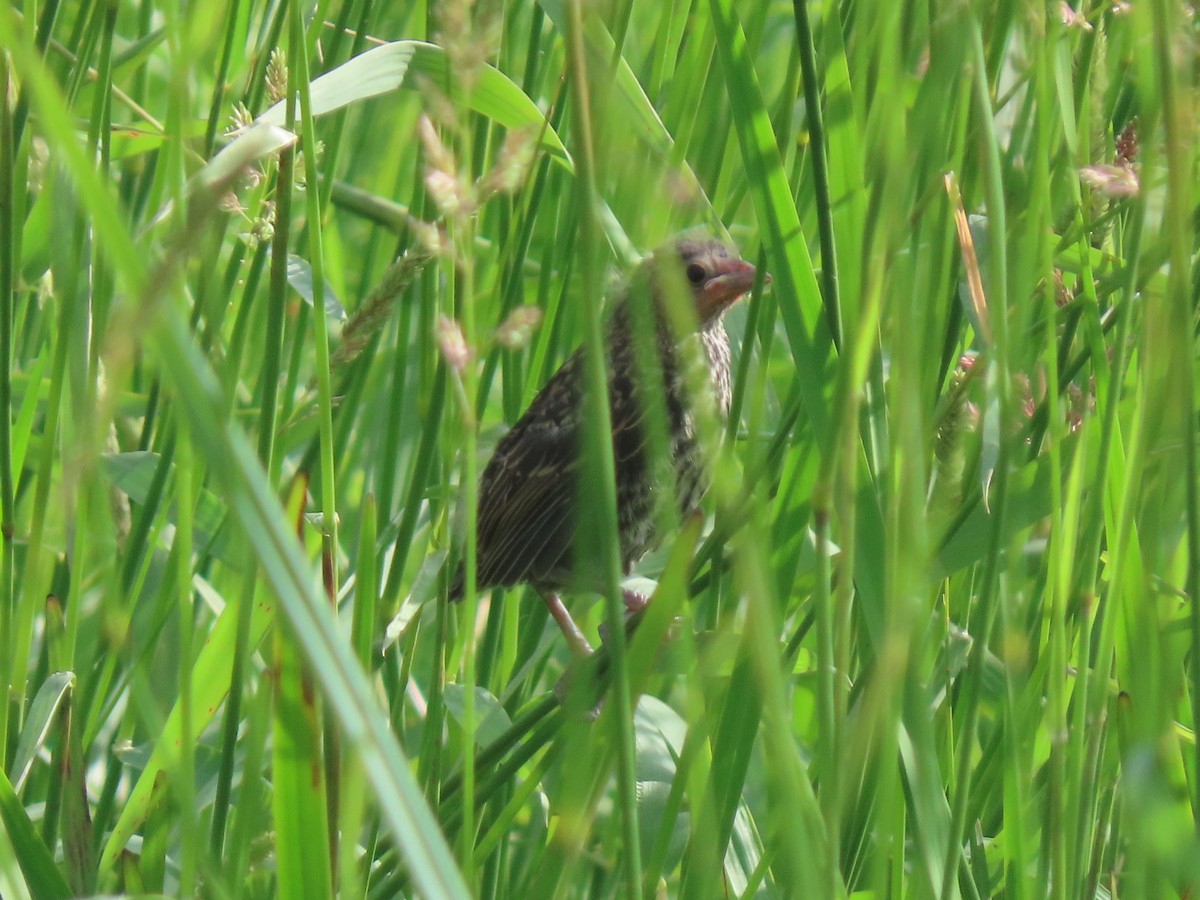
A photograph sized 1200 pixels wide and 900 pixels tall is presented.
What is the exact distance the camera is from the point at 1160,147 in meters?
1.17

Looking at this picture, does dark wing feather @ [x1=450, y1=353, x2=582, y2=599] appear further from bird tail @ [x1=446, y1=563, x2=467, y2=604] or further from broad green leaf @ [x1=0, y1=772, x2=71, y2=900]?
broad green leaf @ [x1=0, y1=772, x2=71, y2=900]

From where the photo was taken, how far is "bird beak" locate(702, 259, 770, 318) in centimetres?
271

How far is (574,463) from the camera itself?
2.90 m

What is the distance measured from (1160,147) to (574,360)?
2.02 meters

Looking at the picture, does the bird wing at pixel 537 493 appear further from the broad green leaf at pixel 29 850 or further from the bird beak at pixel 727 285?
the broad green leaf at pixel 29 850

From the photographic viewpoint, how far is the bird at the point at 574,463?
9.26 feet

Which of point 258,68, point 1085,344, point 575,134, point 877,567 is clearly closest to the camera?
point 575,134

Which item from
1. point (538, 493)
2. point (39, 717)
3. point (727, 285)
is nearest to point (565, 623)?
point (538, 493)

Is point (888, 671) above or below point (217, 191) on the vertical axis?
below

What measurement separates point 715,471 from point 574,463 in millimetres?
2028

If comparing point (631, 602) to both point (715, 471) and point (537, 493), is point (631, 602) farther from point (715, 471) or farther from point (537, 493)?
point (715, 471)

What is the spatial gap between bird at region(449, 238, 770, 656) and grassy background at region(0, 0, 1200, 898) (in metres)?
0.38

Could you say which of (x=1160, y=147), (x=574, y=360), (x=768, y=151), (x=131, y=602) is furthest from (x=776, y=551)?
(x=574, y=360)

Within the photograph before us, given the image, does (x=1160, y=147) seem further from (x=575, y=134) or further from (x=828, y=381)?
(x=575, y=134)
